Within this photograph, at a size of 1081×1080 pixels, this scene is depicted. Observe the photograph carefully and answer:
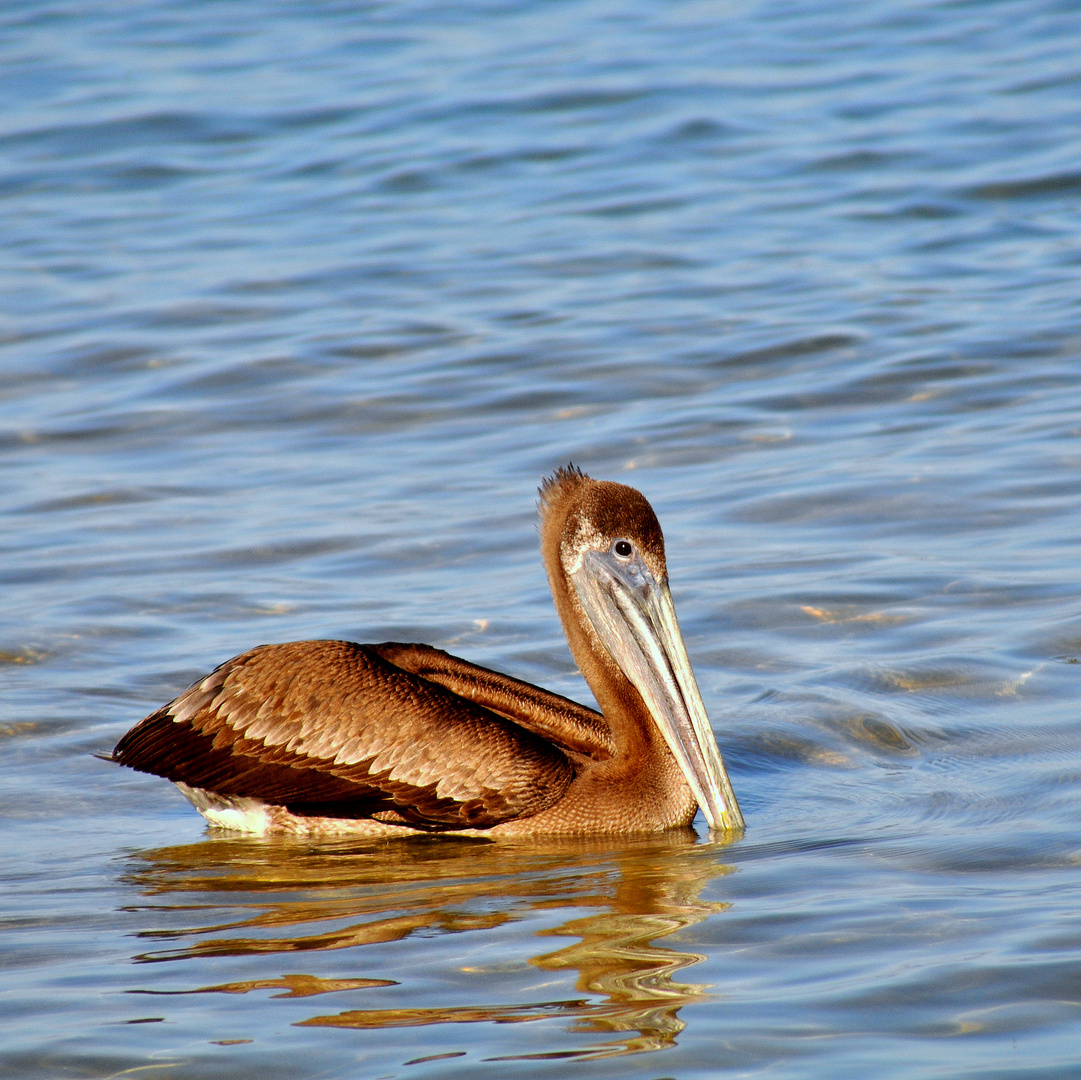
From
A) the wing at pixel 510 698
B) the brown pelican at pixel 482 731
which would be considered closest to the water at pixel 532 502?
the brown pelican at pixel 482 731

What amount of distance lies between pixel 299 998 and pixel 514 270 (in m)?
8.87

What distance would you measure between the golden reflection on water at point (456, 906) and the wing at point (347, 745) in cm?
13

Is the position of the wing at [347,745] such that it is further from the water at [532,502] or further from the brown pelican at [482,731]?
the water at [532,502]

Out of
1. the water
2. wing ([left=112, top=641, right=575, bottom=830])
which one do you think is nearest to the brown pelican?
wing ([left=112, top=641, right=575, bottom=830])

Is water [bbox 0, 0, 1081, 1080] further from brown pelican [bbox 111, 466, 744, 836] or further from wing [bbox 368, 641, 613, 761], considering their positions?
wing [bbox 368, 641, 613, 761]

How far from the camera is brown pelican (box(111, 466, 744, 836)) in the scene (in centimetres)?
476

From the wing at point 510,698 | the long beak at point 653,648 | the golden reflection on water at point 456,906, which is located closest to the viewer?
the golden reflection on water at point 456,906

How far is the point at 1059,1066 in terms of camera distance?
9.94 feet

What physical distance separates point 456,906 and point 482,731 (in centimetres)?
75

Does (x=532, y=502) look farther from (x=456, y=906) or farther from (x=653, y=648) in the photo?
(x=456, y=906)

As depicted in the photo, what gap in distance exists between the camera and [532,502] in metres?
7.62

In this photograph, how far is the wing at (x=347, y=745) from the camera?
475 centimetres

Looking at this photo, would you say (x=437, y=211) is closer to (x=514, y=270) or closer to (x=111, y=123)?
(x=514, y=270)

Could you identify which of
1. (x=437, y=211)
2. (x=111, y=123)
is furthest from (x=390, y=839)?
(x=111, y=123)
